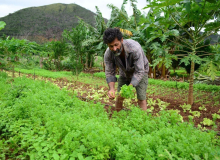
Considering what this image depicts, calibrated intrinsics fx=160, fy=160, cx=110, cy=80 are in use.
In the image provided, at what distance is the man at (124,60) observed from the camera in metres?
2.66

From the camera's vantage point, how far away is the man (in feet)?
8.72

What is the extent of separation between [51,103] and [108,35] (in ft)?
5.85

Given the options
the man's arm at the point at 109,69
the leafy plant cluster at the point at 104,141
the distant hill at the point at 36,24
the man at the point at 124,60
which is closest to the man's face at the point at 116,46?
the man at the point at 124,60

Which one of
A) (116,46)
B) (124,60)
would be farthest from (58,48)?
(116,46)

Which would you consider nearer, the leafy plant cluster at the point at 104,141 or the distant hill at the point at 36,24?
the leafy plant cluster at the point at 104,141

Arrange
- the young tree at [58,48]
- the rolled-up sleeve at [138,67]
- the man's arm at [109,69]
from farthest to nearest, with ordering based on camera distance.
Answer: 1. the young tree at [58,48]
2. the man's arm at [109,69]
3. the rolled-up sleeve at [138,67]

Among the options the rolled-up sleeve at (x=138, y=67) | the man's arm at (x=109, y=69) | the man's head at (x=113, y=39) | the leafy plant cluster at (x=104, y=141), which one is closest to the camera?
the leafy plant cluster at (x=104, y=141)

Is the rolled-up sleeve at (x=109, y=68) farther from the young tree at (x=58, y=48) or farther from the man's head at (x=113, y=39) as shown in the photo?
the young tree at (x=58, y=48)

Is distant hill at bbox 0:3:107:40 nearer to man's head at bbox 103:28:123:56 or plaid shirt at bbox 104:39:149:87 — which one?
plaid shirt at bbox 104:39:149:87

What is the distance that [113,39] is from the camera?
260cm

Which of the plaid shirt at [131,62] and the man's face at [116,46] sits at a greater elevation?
the man's face at [116,46]

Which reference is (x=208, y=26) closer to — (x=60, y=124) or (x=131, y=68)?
(x=131, y=68)

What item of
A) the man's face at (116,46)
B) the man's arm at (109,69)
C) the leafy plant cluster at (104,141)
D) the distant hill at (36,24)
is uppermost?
the distant hill at (36,24)

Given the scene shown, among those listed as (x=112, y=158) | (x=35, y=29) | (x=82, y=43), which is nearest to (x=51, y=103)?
(x=112, y=158)
